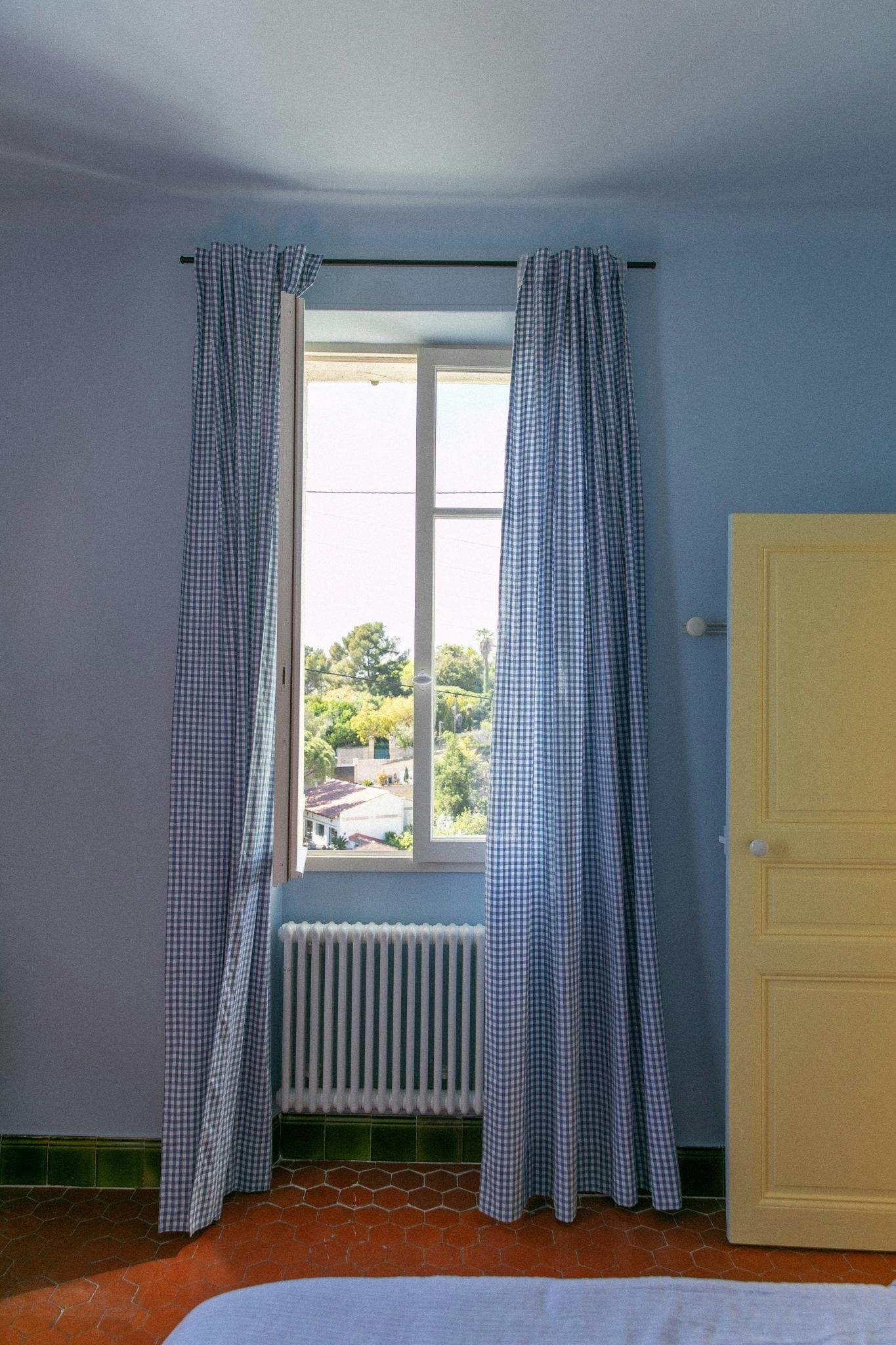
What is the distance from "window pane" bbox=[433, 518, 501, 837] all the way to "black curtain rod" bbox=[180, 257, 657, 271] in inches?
28.7

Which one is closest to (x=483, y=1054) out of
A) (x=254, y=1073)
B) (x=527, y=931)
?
(x=527, y=931)

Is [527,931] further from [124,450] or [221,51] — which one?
[221,51]

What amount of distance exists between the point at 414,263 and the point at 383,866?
1776mm

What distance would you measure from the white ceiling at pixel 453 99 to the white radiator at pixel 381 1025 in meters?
2.11

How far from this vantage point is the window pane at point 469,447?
2654 mm

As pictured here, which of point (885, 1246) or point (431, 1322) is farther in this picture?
point (885, 1246)

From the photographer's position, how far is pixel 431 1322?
3.41ft

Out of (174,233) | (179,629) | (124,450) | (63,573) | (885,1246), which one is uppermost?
(174,233)

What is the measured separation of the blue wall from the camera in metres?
2.47

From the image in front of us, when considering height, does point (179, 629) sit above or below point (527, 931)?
above

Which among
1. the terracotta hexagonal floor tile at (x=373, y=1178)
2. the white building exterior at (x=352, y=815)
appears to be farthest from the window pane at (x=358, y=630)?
the terracotta hexagonal floor tile at (x=373, y=1178)

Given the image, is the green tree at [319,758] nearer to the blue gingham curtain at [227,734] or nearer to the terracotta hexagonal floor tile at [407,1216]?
the blue gingham curtain at [227,734]

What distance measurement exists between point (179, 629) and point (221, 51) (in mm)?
1353

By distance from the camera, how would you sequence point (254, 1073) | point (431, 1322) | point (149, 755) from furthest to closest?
point (149, 755) < point (254, 1073) < point (431, 1322)
